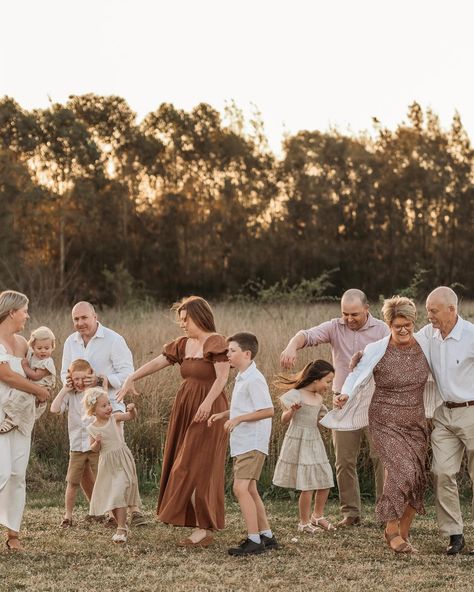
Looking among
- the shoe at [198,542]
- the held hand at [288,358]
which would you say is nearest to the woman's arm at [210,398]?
the held hand at [288,358]

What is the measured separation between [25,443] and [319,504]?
2.47 metres

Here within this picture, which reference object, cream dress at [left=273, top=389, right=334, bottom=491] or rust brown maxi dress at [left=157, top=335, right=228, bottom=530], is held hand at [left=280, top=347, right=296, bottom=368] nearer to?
cream dress at [left=273, top=389, right=334, bottom=491]

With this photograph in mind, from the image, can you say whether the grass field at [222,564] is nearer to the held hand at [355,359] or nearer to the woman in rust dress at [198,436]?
the woman in rust dress at [198,436]

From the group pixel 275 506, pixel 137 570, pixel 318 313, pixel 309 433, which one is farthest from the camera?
pixel 318 313

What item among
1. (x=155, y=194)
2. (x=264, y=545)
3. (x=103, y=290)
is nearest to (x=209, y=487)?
(x=264, y=545)

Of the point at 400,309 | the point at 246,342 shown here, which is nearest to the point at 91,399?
the point at 246,342

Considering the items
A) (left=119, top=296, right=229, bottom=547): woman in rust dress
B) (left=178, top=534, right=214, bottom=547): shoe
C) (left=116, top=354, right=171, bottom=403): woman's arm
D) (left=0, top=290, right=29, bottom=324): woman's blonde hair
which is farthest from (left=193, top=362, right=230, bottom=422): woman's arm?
(left=0, top=290, right=29, bottom=324): woman's blonde hair

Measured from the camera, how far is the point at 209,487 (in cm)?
758

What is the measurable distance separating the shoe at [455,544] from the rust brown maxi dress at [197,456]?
1705 millimetres

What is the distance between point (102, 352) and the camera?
8.43 metres

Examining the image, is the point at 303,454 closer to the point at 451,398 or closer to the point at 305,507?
the point at 305,507

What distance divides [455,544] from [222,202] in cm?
3029

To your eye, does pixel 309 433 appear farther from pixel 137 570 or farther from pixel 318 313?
pixel 318 313

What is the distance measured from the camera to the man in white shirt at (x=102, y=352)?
27.5 ft
